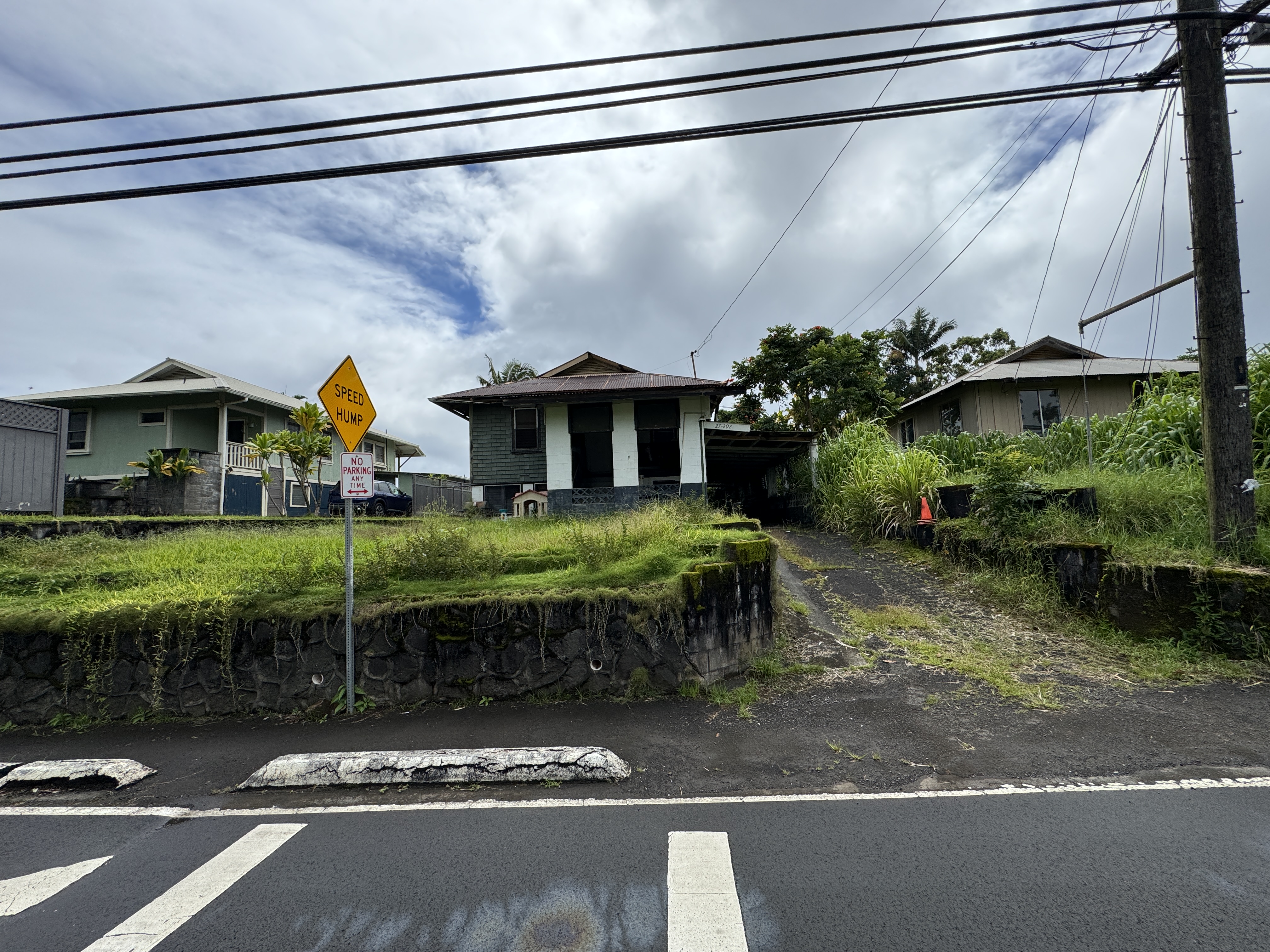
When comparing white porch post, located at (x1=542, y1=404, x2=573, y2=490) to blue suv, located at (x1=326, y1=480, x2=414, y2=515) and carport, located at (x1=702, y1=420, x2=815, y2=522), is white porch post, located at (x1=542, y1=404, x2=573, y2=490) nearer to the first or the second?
carport, located at (x1=702, y1=420, x2=815, y2=522)

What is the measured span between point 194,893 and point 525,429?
609 inches

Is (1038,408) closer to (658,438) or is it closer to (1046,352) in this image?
(1046,352)

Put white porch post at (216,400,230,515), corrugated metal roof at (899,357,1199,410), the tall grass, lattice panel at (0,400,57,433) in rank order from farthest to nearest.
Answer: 1. white porch post at (216,400,230,515)
2. corrugated metal roof at (899,357,1199,410)
3. the tall grass
4. lattice panel at (0,400,57,433)

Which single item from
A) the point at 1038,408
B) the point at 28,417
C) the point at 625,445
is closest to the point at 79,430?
the point at 28,417

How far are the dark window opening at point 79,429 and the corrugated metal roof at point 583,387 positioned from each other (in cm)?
1420

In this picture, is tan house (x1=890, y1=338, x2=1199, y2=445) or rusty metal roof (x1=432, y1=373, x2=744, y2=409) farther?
tan house (x1=890, y1=338, x2=1199, y2=445)

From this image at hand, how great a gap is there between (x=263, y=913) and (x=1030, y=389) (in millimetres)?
21418

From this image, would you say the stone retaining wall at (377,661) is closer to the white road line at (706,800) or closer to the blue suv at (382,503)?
the white road line at (706,800)

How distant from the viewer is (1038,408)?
61.0 feet

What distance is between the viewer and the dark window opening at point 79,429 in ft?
70.6

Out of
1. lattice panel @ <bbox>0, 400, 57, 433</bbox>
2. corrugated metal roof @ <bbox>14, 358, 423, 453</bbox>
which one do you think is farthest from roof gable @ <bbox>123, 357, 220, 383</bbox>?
lattice panel @ <bbox>0, 400, 57, 433</bbox>

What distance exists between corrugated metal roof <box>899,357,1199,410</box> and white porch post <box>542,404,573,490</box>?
1194 centimetres

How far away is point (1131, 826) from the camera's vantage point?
10.6 feet

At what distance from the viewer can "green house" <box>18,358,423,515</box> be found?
808 inches
